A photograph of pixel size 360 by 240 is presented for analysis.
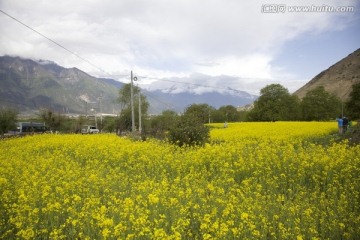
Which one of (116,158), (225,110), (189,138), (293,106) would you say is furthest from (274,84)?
(116,158)

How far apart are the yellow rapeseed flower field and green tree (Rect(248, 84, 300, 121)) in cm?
6989

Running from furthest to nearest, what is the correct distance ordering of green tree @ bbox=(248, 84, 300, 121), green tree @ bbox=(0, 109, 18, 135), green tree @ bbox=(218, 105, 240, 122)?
1. green tree @ bbox=(218, 105, 240, 122)
2. green tree @ bbox=(248, 84, 300, 121)
3. green tree @ bbox=(0, 109, 18, 135)

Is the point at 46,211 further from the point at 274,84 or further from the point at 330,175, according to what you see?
the point at 274,84

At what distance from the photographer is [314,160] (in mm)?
11750

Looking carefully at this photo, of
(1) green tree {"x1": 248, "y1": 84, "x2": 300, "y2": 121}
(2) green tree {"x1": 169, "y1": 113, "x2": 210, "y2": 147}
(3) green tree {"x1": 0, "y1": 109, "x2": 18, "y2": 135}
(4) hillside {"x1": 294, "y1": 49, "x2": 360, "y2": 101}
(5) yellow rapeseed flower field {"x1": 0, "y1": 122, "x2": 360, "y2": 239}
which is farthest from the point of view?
(4) hillside {"x1": 294, "y1": 49, "x2": 360, "y2": 101}

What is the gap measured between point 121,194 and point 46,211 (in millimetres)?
1924

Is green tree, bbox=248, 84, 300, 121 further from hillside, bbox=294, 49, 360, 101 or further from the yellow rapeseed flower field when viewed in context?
hillside, bbox=294, 49, 360, 101

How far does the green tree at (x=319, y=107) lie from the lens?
8394 cm

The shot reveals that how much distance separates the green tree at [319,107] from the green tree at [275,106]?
2798 mm

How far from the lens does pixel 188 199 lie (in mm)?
8000

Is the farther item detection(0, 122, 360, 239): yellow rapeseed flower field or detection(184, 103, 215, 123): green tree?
detection(184, 103, 215, 123): green tree

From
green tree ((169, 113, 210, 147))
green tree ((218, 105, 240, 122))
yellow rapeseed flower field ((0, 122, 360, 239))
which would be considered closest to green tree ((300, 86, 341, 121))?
green tree ((218, 105, 240, 122))

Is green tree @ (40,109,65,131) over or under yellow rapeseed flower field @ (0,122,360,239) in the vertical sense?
over

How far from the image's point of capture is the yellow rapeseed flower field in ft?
20.7
